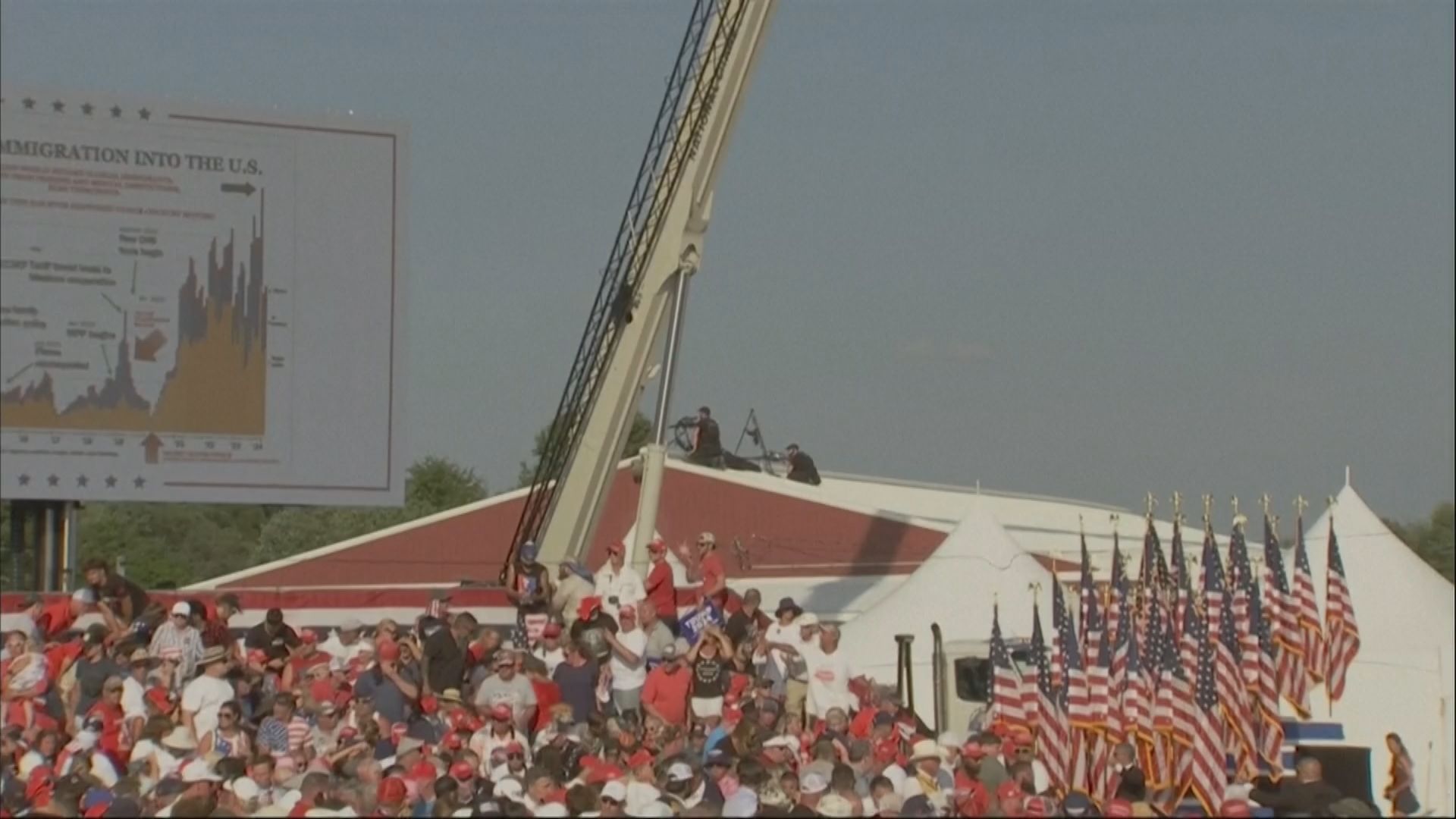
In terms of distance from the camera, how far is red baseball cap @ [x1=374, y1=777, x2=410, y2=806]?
1659 centimetres

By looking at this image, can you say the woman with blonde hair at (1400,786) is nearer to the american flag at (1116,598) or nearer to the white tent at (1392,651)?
the white tent at (1392,651)

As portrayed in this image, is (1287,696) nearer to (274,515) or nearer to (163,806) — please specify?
(163,806)

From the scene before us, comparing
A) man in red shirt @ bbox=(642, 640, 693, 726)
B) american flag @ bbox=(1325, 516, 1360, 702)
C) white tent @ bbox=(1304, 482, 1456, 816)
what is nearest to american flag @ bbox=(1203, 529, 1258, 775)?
american flag @ bbox=(1325, 516, 1360, 702)

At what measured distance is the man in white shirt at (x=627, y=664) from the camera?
21172 millimetres

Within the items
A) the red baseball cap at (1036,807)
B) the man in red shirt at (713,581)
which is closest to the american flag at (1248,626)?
the man in red shirt at (713,581)

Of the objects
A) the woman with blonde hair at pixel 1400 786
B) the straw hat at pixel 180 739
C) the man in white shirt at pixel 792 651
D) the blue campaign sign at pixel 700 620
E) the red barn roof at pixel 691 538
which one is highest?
the red barn roof at pixel 691 538

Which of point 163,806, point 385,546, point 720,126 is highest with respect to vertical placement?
point 720,126

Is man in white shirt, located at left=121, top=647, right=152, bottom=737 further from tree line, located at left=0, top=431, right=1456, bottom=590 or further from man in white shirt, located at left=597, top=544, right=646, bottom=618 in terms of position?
tree line, located at left=0, top=431, right=1456, bottom=590

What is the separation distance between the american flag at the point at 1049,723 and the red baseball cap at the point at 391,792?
6571mm

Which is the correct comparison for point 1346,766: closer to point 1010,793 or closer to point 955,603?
point 955,603

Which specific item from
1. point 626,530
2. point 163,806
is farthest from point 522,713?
point 626,530

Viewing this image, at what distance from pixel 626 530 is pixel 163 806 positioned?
26362 mm

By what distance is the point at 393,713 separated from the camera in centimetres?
2048

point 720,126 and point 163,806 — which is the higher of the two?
point 720,126
